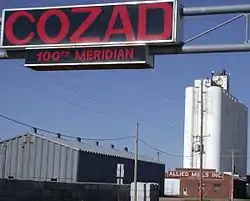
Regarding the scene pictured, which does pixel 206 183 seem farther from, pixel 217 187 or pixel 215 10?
pixel 215 10

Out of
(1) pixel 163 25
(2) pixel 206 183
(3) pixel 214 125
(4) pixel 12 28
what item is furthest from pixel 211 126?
(1) pixel 163 25

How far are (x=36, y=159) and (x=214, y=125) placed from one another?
5154cm

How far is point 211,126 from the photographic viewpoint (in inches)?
4018

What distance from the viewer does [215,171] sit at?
102 meters

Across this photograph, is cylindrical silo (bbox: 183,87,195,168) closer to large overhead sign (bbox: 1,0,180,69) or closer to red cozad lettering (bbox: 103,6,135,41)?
large overhead sign (bbox: 1,0,180,69)

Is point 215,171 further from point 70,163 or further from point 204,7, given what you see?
point 204,7

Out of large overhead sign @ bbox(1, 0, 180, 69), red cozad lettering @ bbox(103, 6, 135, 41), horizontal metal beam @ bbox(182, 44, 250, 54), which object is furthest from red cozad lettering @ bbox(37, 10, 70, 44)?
horizontal metal beam @ bbox(182, 44, 250, 54)

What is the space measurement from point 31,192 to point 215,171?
7690 cm

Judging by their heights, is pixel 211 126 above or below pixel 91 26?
above

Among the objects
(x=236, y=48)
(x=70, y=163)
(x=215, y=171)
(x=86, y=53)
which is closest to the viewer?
(x=236, y=48)

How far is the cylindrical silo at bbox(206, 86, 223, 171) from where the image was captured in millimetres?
101750

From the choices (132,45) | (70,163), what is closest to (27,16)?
(132,45)

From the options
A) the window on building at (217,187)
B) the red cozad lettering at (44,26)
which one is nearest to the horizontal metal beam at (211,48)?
the red cozad lettering at (44,26)

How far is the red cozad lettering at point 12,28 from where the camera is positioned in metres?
12.4
